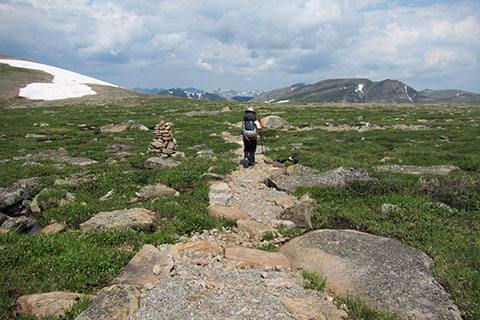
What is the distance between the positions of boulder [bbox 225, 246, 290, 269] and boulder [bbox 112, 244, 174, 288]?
1.47 meters

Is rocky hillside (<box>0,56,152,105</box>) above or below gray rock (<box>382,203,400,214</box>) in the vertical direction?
above

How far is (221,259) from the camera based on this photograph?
5.92m

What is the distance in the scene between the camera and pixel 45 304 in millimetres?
4207

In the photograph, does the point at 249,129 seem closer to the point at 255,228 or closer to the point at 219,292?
the point at 255,228

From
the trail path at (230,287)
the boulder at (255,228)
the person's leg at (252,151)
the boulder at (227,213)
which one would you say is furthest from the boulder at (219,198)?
the person's leg at (252,151)

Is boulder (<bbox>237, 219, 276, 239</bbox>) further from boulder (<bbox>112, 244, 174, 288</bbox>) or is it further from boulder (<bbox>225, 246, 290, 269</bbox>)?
boulder (<bbox>112, 244, 174, 288</bbox>)

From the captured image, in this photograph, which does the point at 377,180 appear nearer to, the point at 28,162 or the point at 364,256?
the point at 364,256

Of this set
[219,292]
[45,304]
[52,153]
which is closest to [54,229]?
[45,304]

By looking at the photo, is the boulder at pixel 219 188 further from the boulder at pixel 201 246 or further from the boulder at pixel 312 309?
the boulder at pixel 312 309

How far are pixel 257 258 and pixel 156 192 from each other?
5694 millimetres

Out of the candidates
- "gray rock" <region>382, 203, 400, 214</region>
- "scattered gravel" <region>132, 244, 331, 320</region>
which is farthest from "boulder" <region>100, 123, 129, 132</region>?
"gray rock" <region>382, 203, 400, 214</region>

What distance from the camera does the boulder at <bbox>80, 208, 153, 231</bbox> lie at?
23.4 ft

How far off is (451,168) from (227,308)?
14.0 meters

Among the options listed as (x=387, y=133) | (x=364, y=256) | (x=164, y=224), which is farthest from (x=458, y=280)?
(x=387, y=133)
